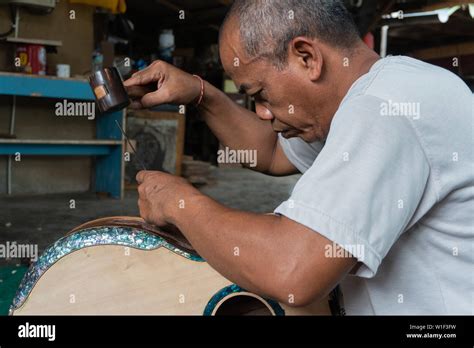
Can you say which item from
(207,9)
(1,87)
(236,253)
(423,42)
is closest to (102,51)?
(1,87)

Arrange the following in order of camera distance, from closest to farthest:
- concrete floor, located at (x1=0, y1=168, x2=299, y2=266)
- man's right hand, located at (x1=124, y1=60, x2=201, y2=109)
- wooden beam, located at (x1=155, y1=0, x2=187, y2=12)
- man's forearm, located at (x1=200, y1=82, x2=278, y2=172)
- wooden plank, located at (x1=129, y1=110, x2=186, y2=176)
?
man's right hand, located at (x1=124, y1=60, x2=201, y2=109)
man's forearm, located at (x1=200, y1=82, x2=278, y2=172)
concrete floor, located at (x1=0, y1=168, x2=299, y2=266)
wooden plank, located at (x1=129, y1=110, x2=186, y2=176)
wooden beam, located at (x1=155, y1=0, x2=187, y2=12)

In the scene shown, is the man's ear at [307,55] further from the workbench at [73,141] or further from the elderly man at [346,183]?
the workbench at [73,141]

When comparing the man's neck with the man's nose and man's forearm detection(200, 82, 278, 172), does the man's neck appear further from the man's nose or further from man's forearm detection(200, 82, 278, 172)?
man's forearm detection(200, 82, 278, 172)

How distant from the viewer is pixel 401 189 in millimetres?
988

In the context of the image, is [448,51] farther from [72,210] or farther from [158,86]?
[158,86]

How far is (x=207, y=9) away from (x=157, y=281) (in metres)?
6.75

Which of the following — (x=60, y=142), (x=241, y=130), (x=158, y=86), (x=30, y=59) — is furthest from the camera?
(x=60, y=142)

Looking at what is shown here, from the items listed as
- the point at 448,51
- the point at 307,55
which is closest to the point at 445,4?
the point at 448,51

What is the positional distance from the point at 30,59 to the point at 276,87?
4533 mm

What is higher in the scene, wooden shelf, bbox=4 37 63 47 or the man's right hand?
wooden shelf, bbox=4 37 63 47

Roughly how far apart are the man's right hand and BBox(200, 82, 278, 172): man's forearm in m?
0.16

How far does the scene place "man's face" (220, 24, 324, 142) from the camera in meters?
1.19

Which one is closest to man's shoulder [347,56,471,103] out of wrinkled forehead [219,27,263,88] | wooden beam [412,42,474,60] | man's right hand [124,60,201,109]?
wrinkled forehead [219,27,263,88]
